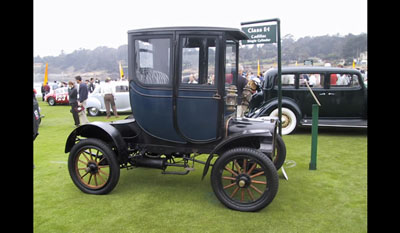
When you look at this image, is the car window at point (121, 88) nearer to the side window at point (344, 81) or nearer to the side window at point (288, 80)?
the side window at point (288, 80)

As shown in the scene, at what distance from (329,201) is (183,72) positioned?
2.25 m

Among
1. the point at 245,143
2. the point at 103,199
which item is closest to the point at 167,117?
the point at 245,143

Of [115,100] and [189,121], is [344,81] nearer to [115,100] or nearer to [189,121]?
[189,121]

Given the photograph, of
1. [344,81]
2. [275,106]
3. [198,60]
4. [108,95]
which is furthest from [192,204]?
[108,95]

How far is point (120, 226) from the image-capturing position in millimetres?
3162

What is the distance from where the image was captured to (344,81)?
779cm

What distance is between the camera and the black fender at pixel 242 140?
3.56 meters

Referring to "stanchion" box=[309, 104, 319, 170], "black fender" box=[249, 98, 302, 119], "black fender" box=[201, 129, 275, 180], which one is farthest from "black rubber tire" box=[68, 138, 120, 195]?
"black fender" box=[249, 98, 302, 119]

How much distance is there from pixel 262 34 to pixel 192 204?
253 cm

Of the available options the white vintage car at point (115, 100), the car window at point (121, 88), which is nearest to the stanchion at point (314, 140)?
the white vintage car at point (115, 100)

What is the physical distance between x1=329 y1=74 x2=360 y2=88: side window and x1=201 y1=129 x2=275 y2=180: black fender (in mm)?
4730

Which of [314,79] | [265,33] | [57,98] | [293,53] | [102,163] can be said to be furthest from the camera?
[293,53]

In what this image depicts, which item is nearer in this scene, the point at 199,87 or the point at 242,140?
the point at 199,87
